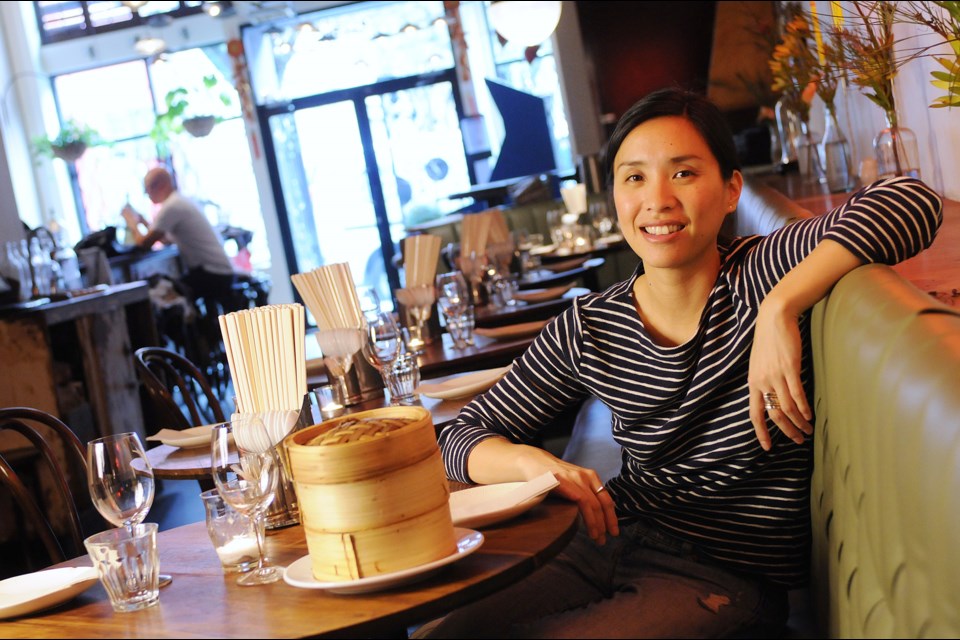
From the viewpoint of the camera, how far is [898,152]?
2908 mm

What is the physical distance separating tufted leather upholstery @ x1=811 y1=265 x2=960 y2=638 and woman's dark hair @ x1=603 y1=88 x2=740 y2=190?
0.39 m

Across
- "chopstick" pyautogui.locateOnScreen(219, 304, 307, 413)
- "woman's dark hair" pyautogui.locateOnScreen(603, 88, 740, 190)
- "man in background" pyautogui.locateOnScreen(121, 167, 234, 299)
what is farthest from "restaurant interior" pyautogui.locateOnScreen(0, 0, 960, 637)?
"man in background" pyautogui.locateOnScreen(121, 167, 234, 299)

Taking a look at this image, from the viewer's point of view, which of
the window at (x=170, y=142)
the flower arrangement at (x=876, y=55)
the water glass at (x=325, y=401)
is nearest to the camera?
the water glass at (x=325, y=401)

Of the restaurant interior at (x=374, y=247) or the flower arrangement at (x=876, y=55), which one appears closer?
the restaurant interior at (x=374, y=247)

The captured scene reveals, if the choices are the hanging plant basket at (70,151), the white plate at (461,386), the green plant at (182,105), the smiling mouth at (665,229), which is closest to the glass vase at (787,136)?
the white plate at (461,386)

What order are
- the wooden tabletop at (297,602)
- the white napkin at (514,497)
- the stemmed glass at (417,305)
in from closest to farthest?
the wooden tabletop at (297,602) < the white napkin at (514,497) < the stemmed glass at (417,305)

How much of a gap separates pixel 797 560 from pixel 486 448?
538 mm

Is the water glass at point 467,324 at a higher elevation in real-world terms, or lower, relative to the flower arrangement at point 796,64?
lower

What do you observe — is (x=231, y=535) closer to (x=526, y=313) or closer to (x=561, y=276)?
(x=526, y=313)

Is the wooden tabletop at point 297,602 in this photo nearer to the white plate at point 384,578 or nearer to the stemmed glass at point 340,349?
the white plate at point 384,578

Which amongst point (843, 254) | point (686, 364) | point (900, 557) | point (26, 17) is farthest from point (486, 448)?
point (26, 17)

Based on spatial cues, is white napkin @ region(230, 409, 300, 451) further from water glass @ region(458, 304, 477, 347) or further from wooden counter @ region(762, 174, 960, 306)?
water glass @ region(458, 304, 477, 347)

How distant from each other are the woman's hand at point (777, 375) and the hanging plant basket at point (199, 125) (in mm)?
12059

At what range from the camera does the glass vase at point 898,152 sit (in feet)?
9.53
